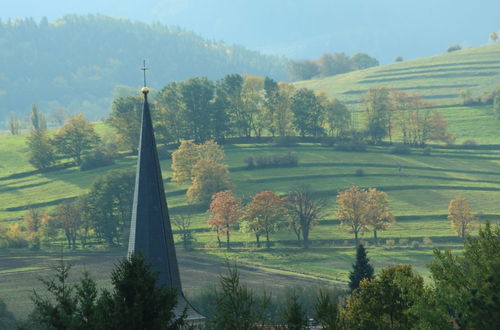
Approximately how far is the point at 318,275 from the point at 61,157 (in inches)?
3413

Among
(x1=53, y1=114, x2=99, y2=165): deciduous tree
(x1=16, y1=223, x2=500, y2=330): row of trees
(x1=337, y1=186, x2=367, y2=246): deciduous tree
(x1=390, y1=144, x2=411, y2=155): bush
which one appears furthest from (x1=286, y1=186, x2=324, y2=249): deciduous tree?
(x1=16, y1=223, x2=500, y2=330): row of trees

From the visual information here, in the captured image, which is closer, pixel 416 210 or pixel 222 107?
pixel 416 210

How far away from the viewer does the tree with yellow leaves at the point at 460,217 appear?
140000 mm

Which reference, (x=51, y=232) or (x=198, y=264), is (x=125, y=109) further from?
(x=198, y=264)

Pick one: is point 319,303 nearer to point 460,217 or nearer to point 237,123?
point 460,217

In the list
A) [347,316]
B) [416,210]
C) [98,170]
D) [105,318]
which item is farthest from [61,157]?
[105,318]

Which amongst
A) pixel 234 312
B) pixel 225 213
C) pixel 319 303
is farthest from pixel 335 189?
pixel 234 312

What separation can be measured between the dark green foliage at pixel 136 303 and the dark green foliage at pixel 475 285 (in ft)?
50.1

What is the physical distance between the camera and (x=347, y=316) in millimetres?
53406

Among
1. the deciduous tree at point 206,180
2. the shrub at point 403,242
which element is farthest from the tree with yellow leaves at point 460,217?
the deciduous tree at point 206,180

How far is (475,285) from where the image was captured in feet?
139

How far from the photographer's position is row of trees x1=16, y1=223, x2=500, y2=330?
32656 millimetres

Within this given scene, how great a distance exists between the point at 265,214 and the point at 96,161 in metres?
53.7

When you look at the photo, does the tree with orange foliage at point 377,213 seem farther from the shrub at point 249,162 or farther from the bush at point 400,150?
the bush at point 400,150
